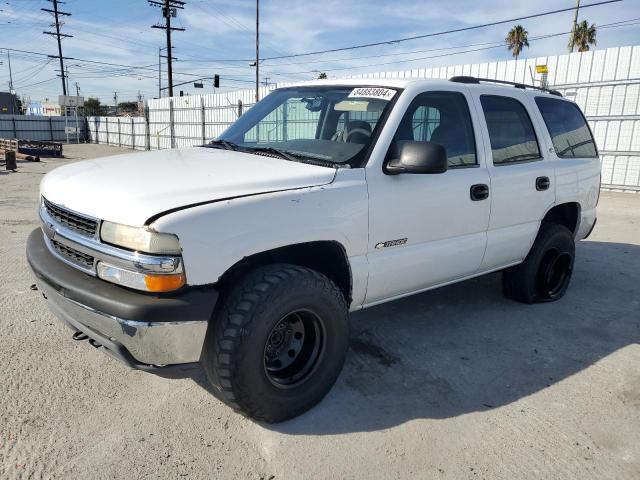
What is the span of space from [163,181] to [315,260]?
39.5 inches

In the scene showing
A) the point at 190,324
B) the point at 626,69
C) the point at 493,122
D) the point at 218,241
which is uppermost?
the point at 626,69

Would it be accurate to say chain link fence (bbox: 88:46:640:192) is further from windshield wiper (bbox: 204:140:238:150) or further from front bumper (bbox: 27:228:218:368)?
front bumper (bbox: 27:228:218:368)

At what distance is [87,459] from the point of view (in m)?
2.38

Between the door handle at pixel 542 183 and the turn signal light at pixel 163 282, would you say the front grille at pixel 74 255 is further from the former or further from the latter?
the door handle at pixel 542 183

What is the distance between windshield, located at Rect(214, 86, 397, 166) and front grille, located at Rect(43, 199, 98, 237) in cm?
120

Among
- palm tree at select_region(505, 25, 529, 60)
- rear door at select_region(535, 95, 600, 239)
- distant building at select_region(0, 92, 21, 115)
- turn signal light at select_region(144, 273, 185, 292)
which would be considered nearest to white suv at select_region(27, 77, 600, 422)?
turn signal light at select_region(144, 273, 185, 292)

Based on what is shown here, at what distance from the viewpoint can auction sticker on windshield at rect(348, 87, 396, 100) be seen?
3207 millimetres

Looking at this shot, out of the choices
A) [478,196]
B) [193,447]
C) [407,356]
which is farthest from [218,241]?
[478,196]

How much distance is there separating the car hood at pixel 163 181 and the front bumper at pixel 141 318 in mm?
346

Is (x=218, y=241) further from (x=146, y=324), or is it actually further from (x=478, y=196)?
(x=478, y=196)

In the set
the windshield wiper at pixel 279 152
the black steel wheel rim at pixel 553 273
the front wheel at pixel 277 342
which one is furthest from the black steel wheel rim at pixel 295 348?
the black steel wheel rim at pixel 553 273

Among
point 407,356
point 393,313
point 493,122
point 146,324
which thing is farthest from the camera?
point 393,313

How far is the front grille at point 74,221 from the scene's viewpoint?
2.43 meters

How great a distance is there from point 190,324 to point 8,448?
1139 millimetres
